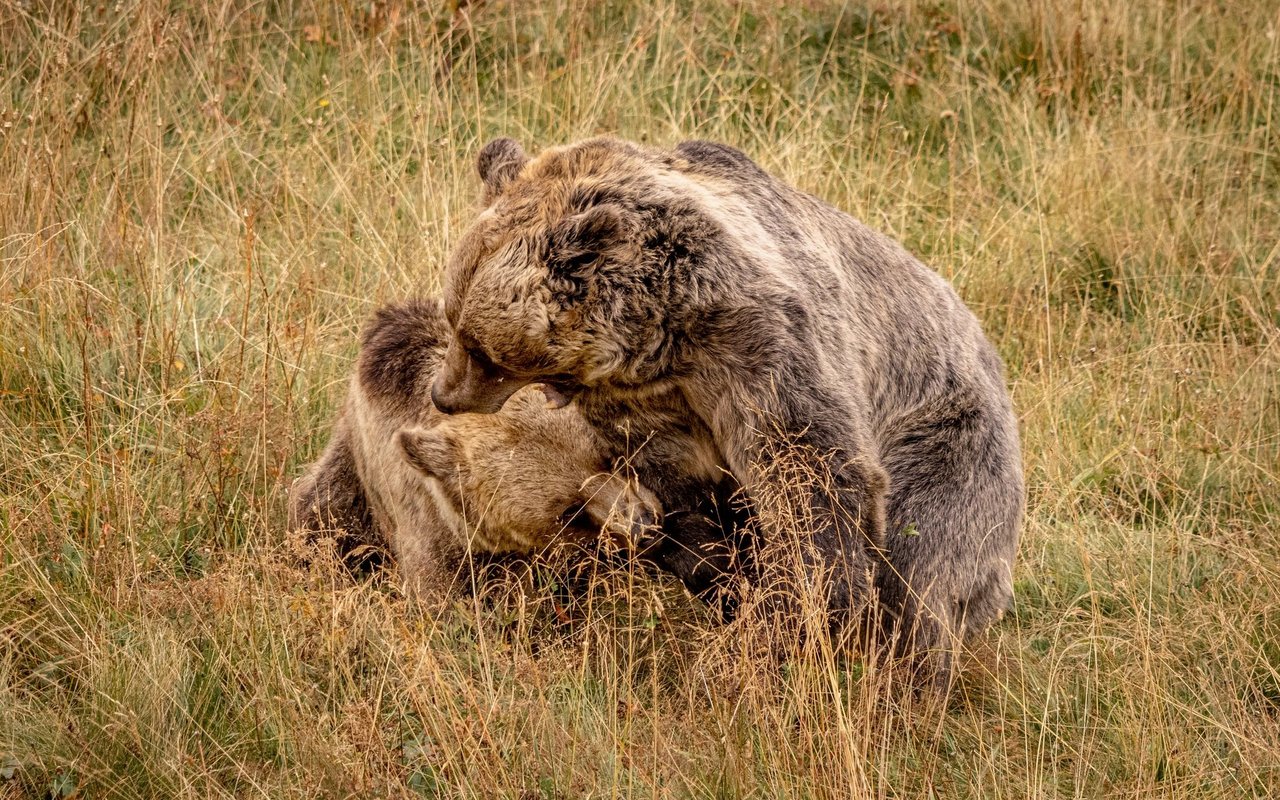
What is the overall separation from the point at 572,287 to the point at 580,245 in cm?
12

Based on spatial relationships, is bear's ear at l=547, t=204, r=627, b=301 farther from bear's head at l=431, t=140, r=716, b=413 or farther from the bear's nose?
the bear's nose

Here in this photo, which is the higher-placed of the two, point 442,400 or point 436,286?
point 442,400

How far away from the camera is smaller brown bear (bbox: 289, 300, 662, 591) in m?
4.43

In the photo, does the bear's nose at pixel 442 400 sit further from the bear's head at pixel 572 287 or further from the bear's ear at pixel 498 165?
the bear's ear at pixel 498 165

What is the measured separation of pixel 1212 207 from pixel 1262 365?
1.35 metres

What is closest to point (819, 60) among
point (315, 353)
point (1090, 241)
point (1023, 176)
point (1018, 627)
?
point (1023, 176)

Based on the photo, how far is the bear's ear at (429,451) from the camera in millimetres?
4465

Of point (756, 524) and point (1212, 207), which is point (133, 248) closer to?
point (756, 524)

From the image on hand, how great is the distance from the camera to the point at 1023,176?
7496mm

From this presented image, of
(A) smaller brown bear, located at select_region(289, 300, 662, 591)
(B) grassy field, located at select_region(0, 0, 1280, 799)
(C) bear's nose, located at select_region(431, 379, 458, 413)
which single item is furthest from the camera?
(A) smaller brown bear, located at select_region(289, 300, 662, 591)

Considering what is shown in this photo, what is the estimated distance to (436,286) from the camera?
6195 millimetres

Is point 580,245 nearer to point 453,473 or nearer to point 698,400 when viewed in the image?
point 698,400

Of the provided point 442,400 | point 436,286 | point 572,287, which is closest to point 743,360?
point 572,287

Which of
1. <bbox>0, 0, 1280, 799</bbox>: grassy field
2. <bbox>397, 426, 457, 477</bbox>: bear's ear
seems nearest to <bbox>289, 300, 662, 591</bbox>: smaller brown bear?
<bbox>397, 426, 457, 477</bbox>: bear's ear
